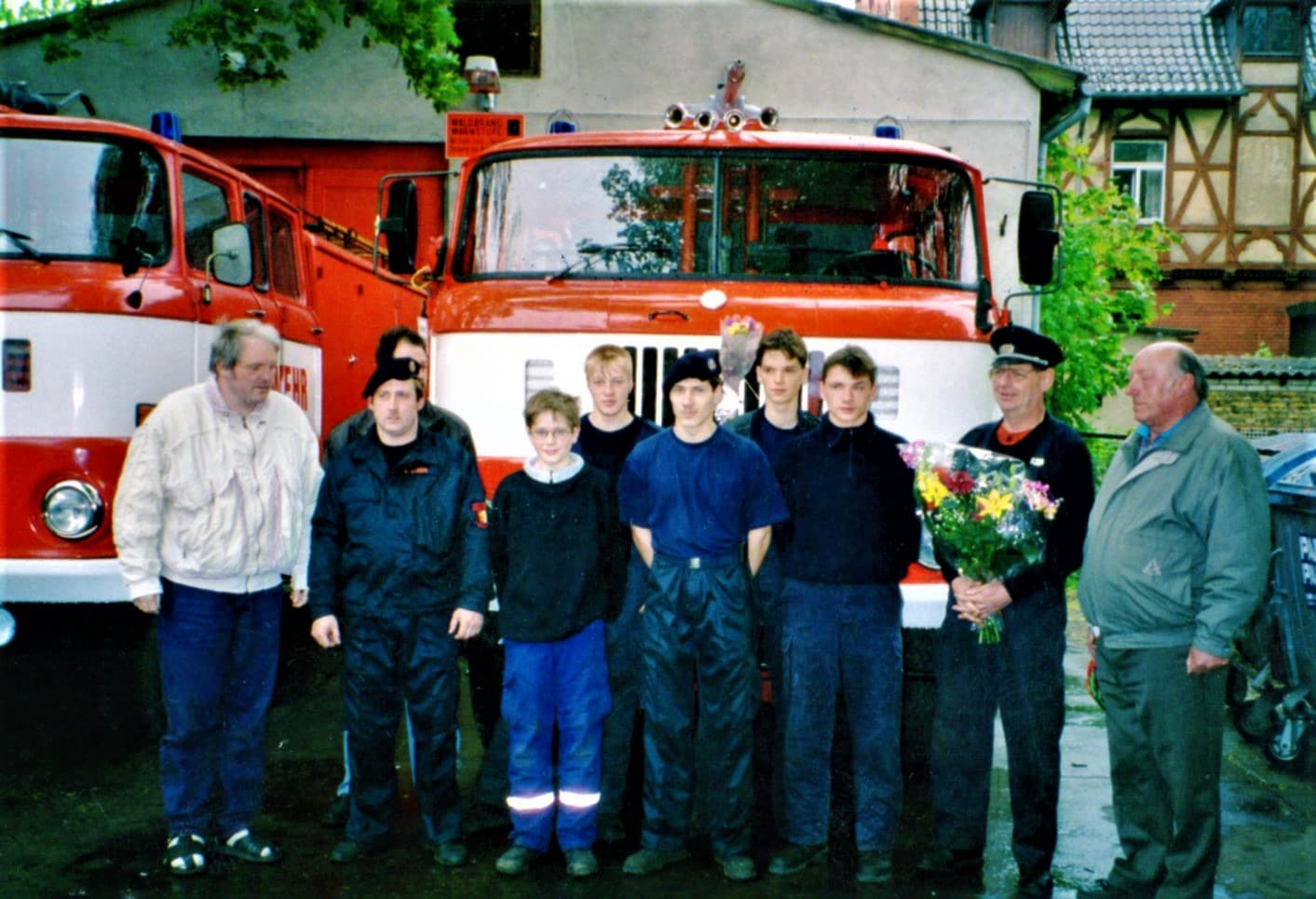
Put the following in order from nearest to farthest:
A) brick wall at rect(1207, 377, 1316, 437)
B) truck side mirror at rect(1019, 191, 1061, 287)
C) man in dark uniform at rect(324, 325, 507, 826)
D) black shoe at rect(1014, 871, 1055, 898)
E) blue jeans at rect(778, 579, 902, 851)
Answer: black shoe at rect(1014, 871, 1055, 898) → blue jeans at rect(778, 579, 902, 851) → man in dark uniform at rect(324, 325, 507, 826) → truck side mirror at rect(1019, 191, 1061, 287) → brick wall at rect(1207, 377, 1316, 437)

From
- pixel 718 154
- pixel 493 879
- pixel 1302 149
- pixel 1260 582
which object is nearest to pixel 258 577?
pixel 493 879

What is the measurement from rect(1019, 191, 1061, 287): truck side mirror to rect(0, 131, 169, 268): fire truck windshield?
3916 millimetres

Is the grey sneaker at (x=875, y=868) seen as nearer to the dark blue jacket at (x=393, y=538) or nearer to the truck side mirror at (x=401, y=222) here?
the dark blue jacket at (x=393, y=538)

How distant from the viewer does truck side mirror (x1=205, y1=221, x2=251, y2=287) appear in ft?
18.9

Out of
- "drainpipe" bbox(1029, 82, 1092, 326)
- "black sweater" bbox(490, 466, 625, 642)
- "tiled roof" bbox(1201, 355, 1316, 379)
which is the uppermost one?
"drainpipe" bbox(1029, 82, 1092, 326)

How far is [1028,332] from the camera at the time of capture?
4699 mm

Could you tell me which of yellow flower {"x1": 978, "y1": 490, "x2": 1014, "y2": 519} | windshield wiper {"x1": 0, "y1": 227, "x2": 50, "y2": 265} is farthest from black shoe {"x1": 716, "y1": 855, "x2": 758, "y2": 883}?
windshield wiper {"x1": 0, "y1": 227, "x2": 50, "y2": 265}

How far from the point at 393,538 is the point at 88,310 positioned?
70.5 inches

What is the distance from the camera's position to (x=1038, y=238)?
6.01 meters

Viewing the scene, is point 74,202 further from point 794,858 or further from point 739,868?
point 794,858

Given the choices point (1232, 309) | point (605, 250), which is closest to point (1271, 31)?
point (1232, 309)

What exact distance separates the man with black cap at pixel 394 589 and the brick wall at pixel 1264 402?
18740 millimetres

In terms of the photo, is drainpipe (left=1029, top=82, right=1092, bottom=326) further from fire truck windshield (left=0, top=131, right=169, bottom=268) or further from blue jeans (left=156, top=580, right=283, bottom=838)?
blue jeans (left=156, top=580, right=283, bottom=838)

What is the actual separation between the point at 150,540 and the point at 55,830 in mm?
1411
